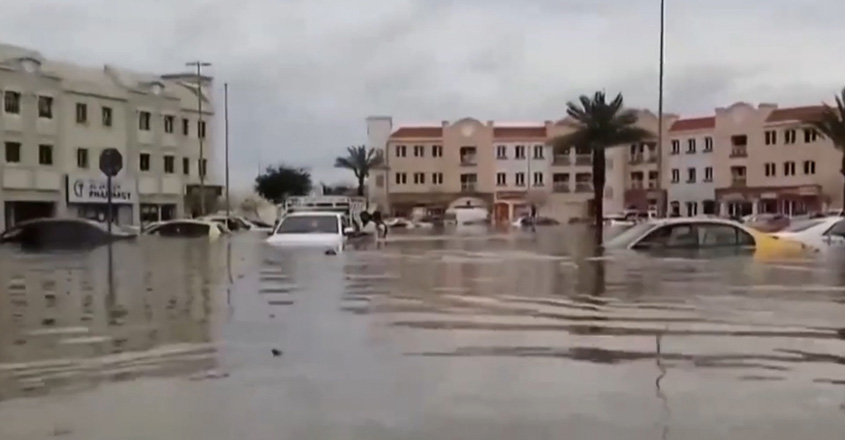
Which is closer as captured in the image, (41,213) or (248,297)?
(248,297)

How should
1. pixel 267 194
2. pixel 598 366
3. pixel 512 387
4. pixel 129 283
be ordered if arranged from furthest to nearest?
1. pixel 267 194
2. pixel 129 283
3. pixel 598 366
4. pixel 512 387

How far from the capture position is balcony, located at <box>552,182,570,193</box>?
109 m

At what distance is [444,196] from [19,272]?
85124 millimetres

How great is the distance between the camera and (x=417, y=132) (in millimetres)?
108812

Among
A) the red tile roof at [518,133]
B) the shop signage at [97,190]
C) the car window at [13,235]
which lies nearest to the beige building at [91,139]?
the shop signage at [97,190]

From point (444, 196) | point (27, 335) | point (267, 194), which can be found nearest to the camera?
point (27, 335)

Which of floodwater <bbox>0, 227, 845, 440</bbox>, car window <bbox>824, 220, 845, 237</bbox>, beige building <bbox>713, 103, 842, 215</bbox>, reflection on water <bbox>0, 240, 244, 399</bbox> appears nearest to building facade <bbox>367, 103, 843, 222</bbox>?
beige building <bbox>713, 103, 842, 215</bbox>

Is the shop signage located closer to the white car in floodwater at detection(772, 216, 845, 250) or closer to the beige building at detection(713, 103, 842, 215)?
the white car in floodwater at detection(772, 216, 845, 250)

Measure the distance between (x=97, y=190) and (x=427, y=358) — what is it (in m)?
Answer: 54.1

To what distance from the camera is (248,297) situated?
1669 cm

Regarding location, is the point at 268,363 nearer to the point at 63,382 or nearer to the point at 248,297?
the point at 63,382

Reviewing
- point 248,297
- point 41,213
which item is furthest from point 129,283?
point 41,213

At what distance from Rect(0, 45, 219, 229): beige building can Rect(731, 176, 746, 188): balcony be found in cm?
4490

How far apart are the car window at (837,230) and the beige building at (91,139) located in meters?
40.7
